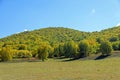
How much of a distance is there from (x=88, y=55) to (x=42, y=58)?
51.3 ft

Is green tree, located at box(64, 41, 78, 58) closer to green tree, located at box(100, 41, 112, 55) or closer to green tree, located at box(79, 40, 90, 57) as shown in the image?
green tree, located at box(79, 40, 90, 57)

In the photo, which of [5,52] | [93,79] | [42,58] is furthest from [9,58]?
[93,79]

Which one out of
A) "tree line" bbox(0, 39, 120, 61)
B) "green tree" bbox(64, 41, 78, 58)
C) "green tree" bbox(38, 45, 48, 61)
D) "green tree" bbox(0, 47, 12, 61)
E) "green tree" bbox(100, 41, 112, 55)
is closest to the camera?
"green tree" bbox(100, 41, 112, 55)

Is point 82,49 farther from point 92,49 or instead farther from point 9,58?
point 9,58

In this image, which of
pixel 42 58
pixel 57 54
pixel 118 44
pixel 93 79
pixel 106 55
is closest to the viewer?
pixel 93 79

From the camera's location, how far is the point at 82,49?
101 m

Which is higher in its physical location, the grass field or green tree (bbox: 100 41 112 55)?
green tree (bbox: 100 41 112 55)

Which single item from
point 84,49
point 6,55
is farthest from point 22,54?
point 84,49

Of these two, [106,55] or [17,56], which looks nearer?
[106,55]

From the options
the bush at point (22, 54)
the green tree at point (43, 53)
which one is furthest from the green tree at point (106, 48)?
the bush at point (22, 54)

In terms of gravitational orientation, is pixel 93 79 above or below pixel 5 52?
below

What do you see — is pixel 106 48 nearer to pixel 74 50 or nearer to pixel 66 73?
Answer: pixel 74 50

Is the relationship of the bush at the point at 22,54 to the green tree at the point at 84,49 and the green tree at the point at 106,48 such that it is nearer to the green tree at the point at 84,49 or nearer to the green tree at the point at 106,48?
the green tree at the point at 84,49

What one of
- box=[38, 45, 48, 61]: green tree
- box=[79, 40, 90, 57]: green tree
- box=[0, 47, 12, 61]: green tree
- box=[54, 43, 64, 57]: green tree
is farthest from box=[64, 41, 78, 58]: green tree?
box=[0, 47, 12, 61]: green tree
